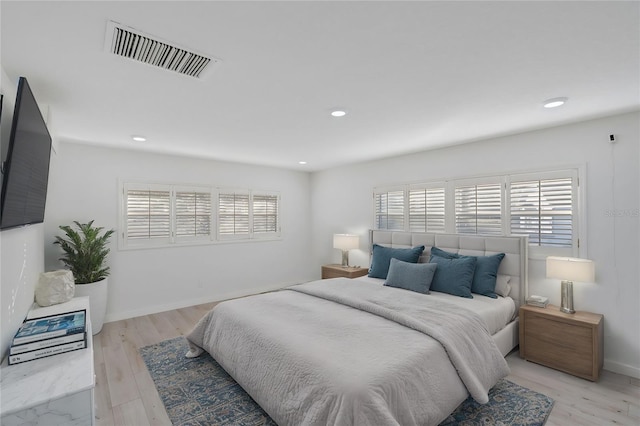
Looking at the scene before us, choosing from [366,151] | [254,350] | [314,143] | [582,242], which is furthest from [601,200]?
[254,350]

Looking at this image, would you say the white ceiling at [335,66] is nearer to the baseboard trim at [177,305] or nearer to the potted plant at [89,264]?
the potted plant at [89,264]

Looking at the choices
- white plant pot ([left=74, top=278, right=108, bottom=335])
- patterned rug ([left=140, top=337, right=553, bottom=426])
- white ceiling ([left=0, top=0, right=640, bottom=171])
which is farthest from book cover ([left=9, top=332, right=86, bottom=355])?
white plant pot ([left=74, top=278, right=108, bottom=335])

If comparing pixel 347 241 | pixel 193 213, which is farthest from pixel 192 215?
pixel 347 241

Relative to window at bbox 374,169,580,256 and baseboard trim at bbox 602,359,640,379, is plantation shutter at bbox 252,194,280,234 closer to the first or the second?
window at bbox 374,169,580,256

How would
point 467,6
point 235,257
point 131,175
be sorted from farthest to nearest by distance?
point 235,257
point 131,175
point 467,6

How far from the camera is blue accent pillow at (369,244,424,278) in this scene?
390cm

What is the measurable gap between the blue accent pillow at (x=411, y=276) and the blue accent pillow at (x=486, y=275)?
45 cm

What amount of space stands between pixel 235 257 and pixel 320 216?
6.09 ft

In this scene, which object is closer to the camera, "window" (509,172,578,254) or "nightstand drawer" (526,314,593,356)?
"nightstand drawer" (526,314,593,356)

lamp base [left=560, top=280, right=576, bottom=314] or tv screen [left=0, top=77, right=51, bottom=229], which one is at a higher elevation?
tv screen [left=0, top=77, right=51, bottom=229]

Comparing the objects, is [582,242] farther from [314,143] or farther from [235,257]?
[235,257]

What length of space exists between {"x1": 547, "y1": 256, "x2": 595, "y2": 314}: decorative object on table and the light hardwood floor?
0.64 metres

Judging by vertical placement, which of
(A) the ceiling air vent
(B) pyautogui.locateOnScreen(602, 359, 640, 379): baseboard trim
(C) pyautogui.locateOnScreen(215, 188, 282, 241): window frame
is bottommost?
(B) pyautogui.locateOnScreen(602, 359, 640, 379): baseboard trim

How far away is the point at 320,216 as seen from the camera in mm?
6105
